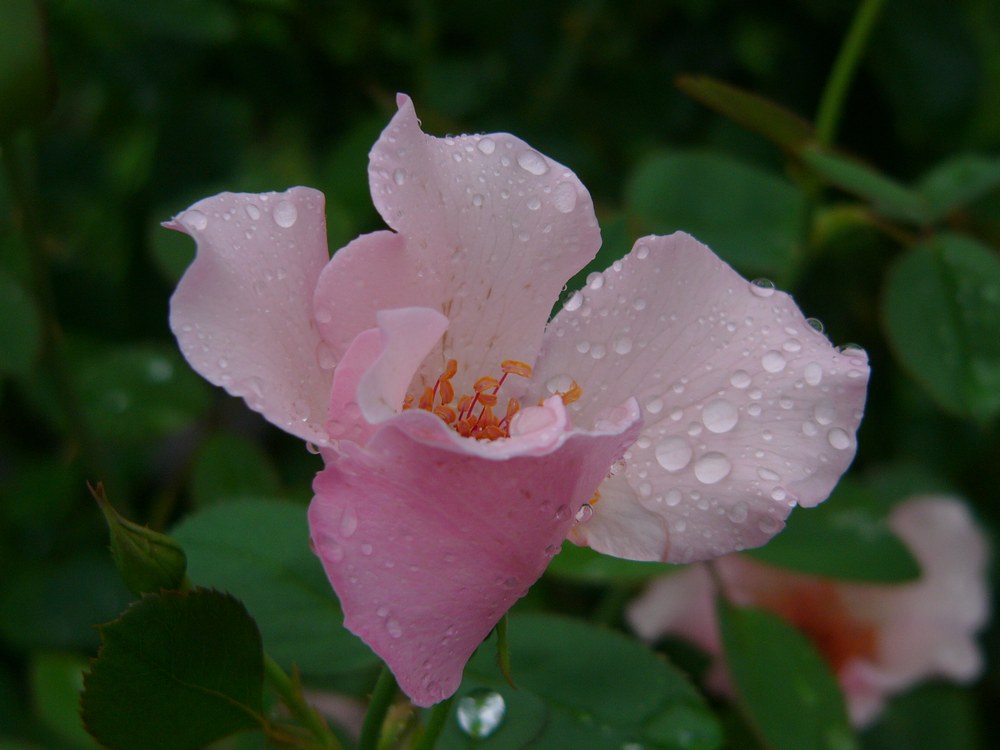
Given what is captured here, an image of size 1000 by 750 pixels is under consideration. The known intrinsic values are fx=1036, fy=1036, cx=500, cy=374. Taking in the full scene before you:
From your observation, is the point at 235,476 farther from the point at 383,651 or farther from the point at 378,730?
the point at 383,651

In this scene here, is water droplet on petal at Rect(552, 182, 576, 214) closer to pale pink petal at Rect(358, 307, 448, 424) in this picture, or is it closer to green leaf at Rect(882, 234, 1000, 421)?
pale pink petal at Rect(358, 307, 448, 424)

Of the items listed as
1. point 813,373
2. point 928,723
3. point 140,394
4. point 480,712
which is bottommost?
point 928,723

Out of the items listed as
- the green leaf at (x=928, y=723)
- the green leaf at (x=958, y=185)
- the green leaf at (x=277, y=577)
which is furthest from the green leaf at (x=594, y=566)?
the green leaf at (x=928, y=723)

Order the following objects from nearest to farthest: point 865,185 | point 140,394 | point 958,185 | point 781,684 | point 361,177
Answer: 1. point 781,684
2. point 865,185
3. point 958,185
4. point 140,394
5. point 361,177

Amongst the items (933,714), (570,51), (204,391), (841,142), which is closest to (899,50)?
(841,142)

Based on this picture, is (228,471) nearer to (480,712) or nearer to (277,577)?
(277,577)

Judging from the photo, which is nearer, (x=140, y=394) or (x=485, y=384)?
(x=485, y=384)

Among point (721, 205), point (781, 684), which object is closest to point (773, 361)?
point (781, 684)

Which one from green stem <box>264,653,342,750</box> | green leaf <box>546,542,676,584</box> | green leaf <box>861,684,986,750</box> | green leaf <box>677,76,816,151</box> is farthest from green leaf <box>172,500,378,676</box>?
green leaf <box>861,684,986,750</box>
